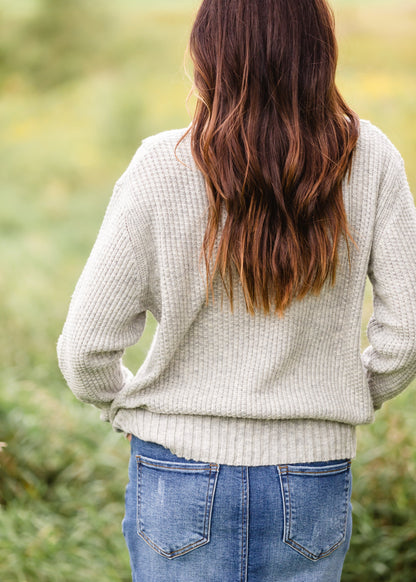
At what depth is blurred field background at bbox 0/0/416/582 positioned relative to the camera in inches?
92.7

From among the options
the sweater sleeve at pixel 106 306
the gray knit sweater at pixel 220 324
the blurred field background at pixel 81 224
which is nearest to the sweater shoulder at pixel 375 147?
the gray knit sweater at pixel 220 324

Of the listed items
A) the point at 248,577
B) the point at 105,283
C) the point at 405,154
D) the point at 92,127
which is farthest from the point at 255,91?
the point at 92,127

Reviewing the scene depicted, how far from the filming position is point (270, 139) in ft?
3.65

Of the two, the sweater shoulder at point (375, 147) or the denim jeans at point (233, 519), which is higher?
the sweater shoulder at point (375, 147)

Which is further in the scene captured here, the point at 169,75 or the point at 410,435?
the point at 169,75

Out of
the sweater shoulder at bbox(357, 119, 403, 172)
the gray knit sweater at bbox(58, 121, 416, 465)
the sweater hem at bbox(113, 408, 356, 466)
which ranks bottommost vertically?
the sweater hem at bbox(113, 408, 356, 466)

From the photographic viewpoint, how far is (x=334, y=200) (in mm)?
1159

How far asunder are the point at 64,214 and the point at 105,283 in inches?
186

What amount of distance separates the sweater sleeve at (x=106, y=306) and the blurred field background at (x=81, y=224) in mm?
1261

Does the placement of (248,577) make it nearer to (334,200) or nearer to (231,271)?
(231,271)

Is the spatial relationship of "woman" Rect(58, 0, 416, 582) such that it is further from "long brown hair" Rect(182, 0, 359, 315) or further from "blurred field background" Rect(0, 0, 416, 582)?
"blurred field background" Rect(0, 0, 416, 582)

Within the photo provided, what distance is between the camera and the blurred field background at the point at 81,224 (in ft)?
7.73

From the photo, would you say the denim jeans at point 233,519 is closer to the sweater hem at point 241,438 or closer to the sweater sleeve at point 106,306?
the sweater hem at point 241,438

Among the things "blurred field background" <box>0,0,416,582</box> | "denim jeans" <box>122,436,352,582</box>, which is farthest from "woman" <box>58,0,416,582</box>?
"blurred field background" <box>0,0,416,582</box>
